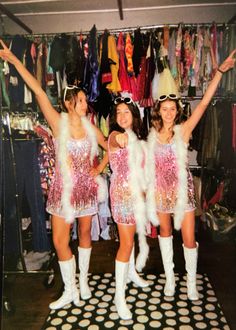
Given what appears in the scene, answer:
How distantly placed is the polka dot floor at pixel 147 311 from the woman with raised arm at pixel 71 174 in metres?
0.12

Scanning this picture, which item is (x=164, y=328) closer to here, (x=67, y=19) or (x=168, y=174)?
(x=168, y=174)

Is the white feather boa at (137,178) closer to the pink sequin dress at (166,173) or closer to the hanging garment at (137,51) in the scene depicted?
the pink sequin dress at (166,173)

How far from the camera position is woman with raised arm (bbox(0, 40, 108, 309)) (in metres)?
1.85

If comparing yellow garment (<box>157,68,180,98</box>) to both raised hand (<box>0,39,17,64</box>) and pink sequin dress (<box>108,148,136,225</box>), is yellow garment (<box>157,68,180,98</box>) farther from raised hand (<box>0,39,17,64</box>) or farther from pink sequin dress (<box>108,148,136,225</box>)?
raised hand (<box>0,39,17,64</box>)

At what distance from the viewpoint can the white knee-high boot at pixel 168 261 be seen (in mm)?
2055

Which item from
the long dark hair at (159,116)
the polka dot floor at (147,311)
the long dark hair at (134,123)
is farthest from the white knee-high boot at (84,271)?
the long dark hair at (159,116)

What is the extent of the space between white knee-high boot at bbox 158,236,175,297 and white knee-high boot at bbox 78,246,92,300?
0.49m

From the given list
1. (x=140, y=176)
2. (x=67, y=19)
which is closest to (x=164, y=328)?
(x=140, y=176)

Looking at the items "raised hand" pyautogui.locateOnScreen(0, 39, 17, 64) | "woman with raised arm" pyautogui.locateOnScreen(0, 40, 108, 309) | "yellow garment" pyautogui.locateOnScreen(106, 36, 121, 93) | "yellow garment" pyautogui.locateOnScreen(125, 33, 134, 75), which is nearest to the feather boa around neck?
"woman with raised arm" pyautogui.locateOnScreen(0, 40, 108, 309)

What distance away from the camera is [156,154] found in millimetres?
1902

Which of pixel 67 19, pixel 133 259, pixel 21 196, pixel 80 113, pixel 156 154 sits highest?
A: pixel 67 19

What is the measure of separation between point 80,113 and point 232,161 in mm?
1067

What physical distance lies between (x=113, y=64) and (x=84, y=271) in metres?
1.40

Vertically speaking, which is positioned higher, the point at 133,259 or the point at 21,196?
the point at 21,196
